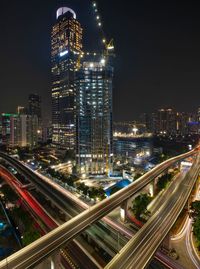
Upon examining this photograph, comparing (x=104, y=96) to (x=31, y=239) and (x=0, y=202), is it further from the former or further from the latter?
(x=31, y=239)

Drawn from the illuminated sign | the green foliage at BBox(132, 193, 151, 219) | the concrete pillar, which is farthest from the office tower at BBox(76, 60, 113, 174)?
the illuminated sign

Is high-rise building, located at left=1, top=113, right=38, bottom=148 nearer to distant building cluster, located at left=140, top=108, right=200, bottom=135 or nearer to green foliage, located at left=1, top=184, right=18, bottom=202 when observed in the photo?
green foliage, located at left=1, top=184, right=18, bottom=202

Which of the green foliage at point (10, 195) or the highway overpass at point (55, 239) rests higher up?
the highway overpass at point (55, 239)

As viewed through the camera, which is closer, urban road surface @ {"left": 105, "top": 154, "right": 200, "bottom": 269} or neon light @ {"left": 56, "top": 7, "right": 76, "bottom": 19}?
urban road surface @ {"left": 105, "top": 154, "right": 200, "bottom": 269}

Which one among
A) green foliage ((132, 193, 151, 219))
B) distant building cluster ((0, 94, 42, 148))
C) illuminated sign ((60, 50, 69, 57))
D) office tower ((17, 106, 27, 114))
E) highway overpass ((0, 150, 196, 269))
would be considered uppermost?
illuminated sign ((60, 50, 69, 57))

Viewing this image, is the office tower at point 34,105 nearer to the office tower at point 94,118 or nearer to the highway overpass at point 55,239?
the office tower at point 94,118

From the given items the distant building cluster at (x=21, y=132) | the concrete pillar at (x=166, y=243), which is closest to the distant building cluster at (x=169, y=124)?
the distant building cluster at (x=21, y=132)

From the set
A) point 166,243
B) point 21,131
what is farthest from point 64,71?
point 166,243

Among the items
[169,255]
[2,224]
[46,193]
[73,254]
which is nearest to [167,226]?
[169,255]
